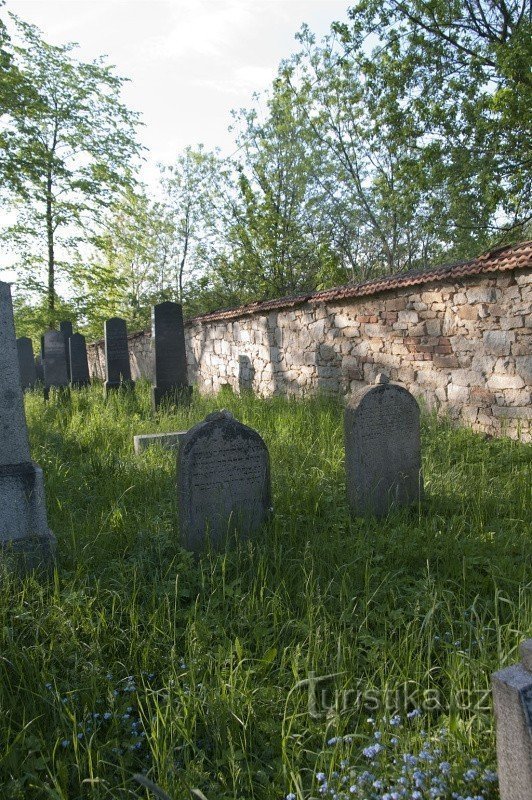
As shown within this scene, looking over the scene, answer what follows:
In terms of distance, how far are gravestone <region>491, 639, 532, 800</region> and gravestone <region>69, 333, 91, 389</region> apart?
15.2m

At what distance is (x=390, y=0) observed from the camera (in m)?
14.1

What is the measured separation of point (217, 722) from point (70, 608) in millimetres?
1142

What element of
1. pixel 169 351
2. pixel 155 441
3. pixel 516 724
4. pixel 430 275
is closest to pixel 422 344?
pixel 430 275

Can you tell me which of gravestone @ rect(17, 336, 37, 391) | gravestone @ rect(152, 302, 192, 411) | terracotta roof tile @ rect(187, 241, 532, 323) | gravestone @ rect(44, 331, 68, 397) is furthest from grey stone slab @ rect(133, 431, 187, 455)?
gravestone @ rect(17, 336, 37, 391)

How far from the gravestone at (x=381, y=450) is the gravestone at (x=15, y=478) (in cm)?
231

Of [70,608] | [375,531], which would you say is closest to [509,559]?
[375,531]

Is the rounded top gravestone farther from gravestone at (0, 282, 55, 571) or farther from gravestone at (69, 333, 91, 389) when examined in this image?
gravestone at (69, 333, 91, 389)

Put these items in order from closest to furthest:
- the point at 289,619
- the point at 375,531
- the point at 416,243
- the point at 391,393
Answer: the point at 289,619 < the point at 375,531 < the point at 391,393 < the point at 416,243

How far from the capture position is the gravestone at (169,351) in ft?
35.3

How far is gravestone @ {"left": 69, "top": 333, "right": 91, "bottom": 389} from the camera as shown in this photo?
51.9 ft

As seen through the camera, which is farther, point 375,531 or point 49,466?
point 49,466

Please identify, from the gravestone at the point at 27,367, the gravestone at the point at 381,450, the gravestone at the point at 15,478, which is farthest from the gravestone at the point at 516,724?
the gravestone at the point at 27,367

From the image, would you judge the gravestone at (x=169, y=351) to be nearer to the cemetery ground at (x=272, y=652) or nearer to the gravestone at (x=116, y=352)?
the gravestone at (x=116, y=352)

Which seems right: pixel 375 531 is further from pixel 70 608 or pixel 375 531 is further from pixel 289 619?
pixel 70 608
